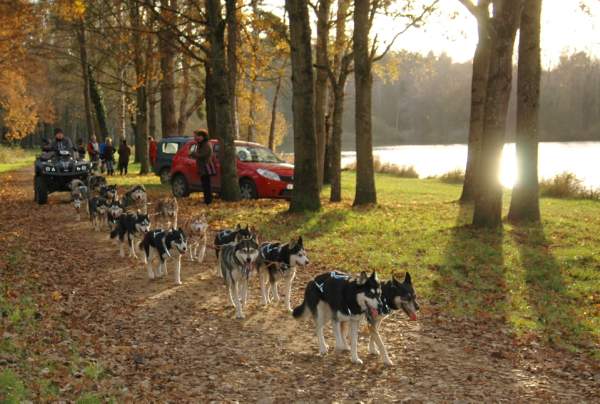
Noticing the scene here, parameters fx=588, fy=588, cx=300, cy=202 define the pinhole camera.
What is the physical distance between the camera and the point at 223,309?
879 centimetres

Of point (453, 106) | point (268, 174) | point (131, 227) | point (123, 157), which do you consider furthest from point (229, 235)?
point (453, 106)

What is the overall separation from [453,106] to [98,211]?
370 ft

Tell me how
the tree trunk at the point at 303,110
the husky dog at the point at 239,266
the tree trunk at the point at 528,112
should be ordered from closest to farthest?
the husky dog at the point at 239,266
the tree trunk at the point at 528,112
the tree trunk at the point at 303,110

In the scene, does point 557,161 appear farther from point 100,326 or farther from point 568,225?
point 100,326

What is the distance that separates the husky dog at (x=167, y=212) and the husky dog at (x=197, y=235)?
80 centimetres

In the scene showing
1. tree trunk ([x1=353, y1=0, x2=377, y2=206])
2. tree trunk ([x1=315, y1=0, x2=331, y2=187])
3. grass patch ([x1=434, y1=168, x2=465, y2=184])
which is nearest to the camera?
tree trunk ([x1=353, y1=0, x2=377, y2=206])

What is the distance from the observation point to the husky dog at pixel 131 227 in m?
11.4

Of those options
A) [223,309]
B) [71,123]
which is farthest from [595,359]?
[71,123]

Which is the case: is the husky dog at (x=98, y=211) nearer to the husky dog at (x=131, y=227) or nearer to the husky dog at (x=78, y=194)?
the husky dog at (x=78, y=194)

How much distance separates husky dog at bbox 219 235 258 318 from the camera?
8.06 meters

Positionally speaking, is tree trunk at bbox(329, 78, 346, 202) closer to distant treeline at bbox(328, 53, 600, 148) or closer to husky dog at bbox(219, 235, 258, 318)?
husky dog at bbox(219, 235, 258, 318)

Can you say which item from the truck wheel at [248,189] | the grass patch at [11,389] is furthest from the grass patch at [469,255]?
the grass patch at [11,389]

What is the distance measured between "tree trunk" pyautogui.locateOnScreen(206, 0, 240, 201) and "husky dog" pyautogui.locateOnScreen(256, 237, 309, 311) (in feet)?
33.5

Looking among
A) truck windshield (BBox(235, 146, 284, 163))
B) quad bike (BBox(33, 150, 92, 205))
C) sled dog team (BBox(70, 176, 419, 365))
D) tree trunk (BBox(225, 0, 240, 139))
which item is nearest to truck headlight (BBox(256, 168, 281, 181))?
truck windshield (BBox(235, 146, 284, 163))
